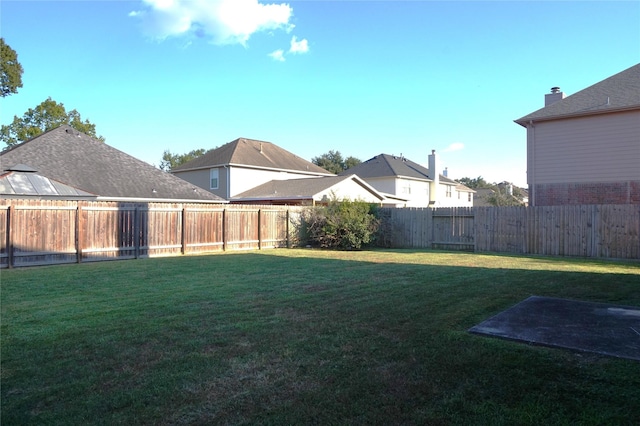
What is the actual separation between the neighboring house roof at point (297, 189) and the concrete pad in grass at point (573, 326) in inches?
725

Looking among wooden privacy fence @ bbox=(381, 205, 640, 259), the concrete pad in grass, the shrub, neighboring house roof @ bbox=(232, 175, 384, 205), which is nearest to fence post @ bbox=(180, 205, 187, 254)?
the shrub

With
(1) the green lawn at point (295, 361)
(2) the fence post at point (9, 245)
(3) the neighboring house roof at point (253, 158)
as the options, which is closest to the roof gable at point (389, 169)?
(3) the neighboring house roof at point (253, 158)

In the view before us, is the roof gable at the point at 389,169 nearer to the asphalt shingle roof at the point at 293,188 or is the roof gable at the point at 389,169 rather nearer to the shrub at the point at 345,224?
the asphalt shingle roof at the point at 293,188

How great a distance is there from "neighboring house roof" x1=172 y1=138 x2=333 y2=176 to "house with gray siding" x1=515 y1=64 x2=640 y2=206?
1866 cm

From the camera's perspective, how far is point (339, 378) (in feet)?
12.3

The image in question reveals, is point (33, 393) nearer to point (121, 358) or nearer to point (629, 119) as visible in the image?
point (121, 358)

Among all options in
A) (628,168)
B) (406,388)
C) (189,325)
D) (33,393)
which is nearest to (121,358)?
(33,393)

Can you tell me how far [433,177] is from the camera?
3978cm

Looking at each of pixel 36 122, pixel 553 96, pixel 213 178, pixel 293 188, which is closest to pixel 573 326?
pixel 553 96

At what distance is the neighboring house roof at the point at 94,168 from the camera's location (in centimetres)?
1989

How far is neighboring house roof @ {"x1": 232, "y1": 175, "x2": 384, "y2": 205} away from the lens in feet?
82.0

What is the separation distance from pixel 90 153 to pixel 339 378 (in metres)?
23.0

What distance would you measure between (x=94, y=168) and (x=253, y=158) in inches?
492

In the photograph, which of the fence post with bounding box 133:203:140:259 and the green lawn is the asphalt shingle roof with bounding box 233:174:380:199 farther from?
the green lawn
